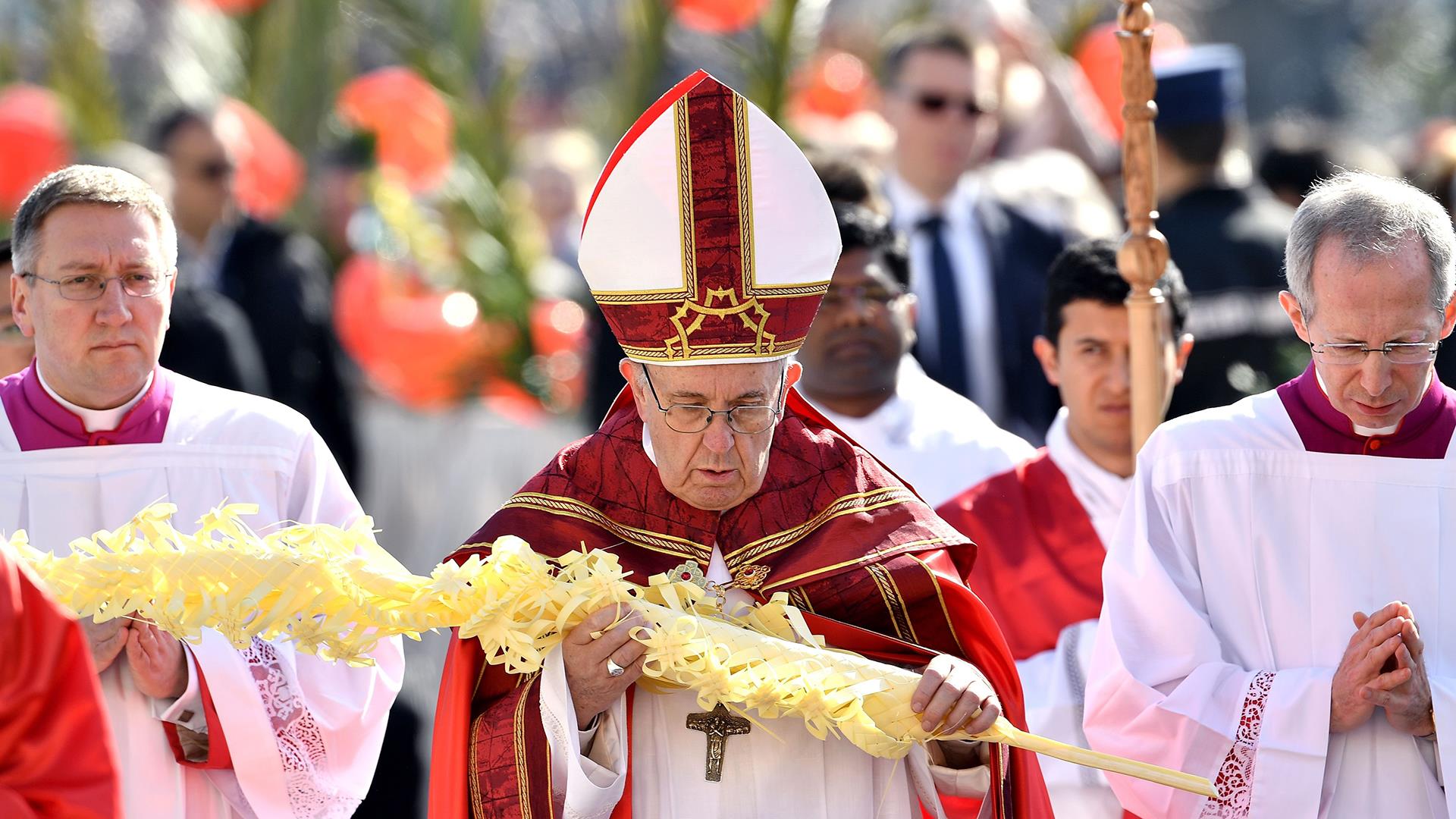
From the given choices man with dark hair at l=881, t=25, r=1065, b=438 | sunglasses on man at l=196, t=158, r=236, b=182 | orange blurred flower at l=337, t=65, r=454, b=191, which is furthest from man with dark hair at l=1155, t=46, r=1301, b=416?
orange blurred flower at l=337, t=65, r=454, b=191

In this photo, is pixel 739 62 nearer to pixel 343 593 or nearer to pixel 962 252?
pixel 962 252

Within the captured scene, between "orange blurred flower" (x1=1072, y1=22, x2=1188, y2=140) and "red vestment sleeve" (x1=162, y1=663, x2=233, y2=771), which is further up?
"orange blurred flower" (x1=1072, y1=22, x2=1188, y2=140)

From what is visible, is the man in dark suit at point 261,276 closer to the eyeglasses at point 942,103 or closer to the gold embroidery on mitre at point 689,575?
the eyeglasses at point 942,103

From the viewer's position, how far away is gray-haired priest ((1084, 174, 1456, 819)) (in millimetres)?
4363

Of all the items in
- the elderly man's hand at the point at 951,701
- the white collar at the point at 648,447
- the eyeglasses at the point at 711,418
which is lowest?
the elderly man's hand at the point at 951,701

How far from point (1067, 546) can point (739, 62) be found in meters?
5.18

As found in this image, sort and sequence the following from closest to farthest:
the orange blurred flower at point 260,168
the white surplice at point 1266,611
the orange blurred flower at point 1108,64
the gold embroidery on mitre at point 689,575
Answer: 1. the gold embroidery on mitre at point 689,575
2. the white surplice at point 1266,611
3. the orange blurred flower at point 260,168
4. the orange blurred flower at point 1108,64

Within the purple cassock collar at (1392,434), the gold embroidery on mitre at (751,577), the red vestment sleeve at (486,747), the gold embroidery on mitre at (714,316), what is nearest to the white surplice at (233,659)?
the red vestment sleeve at (486,747)

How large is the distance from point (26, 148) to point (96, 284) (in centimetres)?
603

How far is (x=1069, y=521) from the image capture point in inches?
221

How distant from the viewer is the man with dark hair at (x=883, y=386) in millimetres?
5875

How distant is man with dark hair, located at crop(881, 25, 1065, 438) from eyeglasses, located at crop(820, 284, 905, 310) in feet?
5.07

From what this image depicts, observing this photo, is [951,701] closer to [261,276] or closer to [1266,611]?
[1266,611]

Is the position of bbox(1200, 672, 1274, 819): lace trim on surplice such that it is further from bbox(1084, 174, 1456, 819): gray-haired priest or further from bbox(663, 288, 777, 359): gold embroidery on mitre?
bbox(663, 288, 777, 359): gold embroidery on mitre
